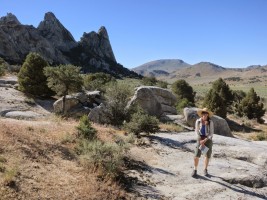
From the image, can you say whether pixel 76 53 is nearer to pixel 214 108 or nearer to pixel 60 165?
pixel 214 108

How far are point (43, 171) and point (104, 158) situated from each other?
2.72m

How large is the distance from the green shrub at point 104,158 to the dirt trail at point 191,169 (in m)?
1.01

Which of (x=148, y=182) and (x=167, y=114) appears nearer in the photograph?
(x=148, y=182)

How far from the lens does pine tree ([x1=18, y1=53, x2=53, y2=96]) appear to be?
1769 inches

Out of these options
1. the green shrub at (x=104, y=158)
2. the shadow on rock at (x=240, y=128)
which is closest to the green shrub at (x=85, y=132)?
the green shrub at (x=104, y=158)

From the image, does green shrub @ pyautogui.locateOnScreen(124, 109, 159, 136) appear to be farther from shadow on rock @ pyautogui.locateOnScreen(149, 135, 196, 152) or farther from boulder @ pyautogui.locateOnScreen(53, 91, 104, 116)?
boulder @ pyautogui.locateOnScreen(53, 91, 104, 116)

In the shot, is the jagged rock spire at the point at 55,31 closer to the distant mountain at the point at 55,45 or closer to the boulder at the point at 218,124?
the distant mountain at the point at 55,45

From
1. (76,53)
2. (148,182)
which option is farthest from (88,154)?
(76,53)

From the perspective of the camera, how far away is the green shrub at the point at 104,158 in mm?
14266

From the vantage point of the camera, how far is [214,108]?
173 ft

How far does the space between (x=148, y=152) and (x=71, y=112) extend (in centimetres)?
2076

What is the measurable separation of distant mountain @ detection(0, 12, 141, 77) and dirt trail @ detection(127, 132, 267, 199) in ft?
293

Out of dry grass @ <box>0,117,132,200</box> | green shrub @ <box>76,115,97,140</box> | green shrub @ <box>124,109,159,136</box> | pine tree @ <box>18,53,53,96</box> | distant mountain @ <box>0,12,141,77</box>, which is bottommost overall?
dry grass @ <box>0,117,132,200</box>

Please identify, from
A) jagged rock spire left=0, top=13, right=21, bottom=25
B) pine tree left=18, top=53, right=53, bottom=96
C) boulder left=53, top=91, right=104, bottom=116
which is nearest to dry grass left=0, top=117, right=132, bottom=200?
boulder left=53, top=91, right=104, bottom=116
